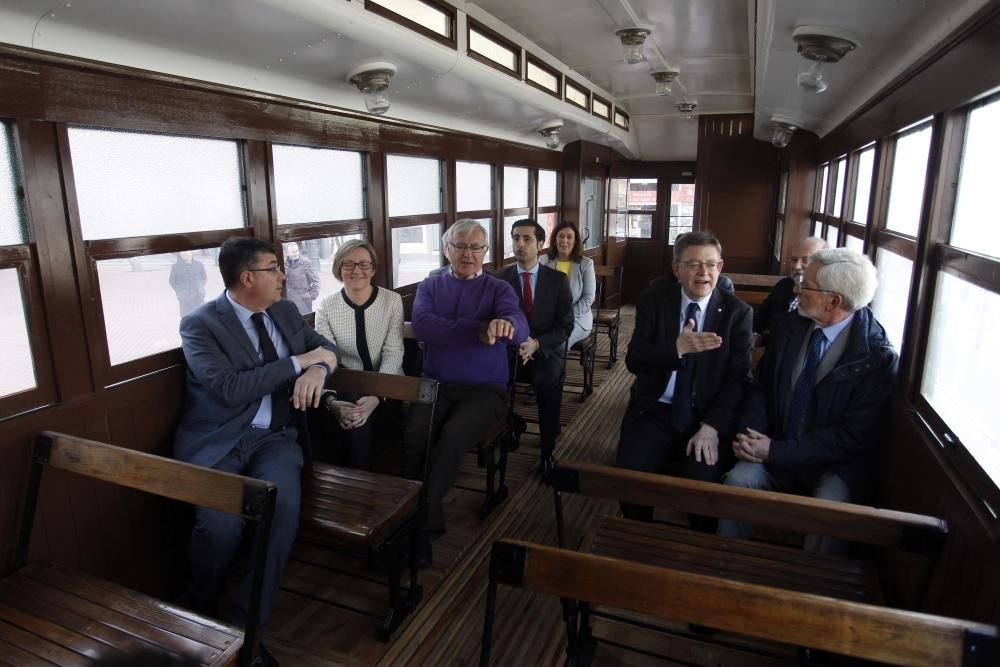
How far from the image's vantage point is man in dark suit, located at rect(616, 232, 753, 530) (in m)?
2.47

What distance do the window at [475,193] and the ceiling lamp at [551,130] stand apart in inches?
22.5

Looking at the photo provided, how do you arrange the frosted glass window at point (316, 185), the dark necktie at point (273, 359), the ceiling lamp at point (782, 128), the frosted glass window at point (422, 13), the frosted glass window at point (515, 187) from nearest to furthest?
the dark necktie at point (273, 359)
the frosted glass window at point (422, 13)
the frosted glass window at point (316, 185)
the ceiling lamp at point (782, 128)
the frosted glass window at point (515, 187)

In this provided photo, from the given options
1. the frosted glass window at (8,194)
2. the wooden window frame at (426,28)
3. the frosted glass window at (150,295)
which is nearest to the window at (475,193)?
the wooden window frame at (426,28)

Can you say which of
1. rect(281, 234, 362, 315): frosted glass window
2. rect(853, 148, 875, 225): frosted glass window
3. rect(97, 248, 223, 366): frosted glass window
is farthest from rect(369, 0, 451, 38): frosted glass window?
rect(853, 148, 875, 225): frosted glass window

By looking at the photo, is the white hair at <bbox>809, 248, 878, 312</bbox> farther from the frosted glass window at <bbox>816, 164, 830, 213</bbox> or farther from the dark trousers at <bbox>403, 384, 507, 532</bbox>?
the frosted glass window at <bbox>816, 164, 830, 213</bbox>

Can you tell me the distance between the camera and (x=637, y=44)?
153 inches

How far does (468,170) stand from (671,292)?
285 cm

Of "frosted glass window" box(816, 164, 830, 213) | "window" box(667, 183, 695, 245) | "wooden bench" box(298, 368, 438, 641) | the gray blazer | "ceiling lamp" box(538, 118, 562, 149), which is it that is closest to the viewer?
"wooden bench" box(298, 368, 438, 641)

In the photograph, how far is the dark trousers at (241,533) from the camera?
205 cm

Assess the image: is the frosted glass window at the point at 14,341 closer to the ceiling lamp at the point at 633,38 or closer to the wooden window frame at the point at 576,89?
the ceiling lamp at the point at 633,38

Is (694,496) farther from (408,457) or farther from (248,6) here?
(248,6)

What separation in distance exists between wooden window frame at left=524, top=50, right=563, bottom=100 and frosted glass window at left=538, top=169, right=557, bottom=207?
1681 mm

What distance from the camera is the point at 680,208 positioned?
9.41 metres

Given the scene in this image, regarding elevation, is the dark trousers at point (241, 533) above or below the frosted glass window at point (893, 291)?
below
